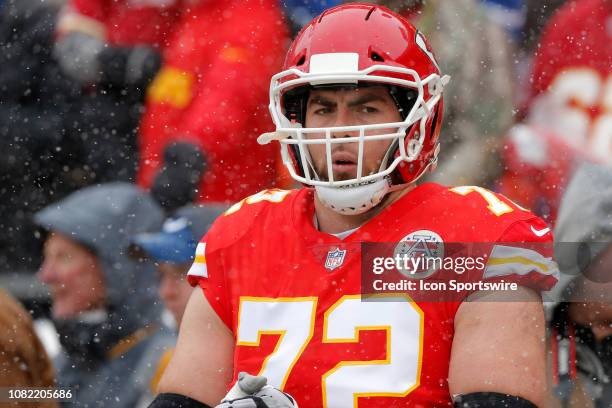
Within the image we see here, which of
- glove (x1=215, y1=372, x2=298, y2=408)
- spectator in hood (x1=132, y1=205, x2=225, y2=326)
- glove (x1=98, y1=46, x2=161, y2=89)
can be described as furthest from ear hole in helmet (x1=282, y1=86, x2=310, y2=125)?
glove (x1=98, y1=46, x2=161, y2=89)

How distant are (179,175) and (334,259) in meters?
1.70

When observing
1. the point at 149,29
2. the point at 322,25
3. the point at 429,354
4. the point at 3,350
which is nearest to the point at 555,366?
the point at 429,354

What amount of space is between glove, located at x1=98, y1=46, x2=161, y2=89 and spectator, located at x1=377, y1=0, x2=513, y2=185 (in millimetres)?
1085

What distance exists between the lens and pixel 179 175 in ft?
15.0

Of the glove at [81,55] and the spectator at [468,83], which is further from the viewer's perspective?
the glove at [81,55]

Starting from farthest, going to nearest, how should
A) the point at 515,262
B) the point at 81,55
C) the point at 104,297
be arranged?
1. the point at 81,55
2. the point at 104,297
3. the point at 515,262

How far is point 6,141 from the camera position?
523 centimetres

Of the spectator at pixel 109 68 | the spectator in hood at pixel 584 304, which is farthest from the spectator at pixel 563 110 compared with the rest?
the spectator at pixel 109 68

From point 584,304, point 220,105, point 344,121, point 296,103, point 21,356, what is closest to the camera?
point 344,121

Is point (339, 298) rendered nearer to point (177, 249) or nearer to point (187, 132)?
point (177, 249)

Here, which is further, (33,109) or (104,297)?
(33,109)

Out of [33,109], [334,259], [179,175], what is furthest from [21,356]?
[33,109]

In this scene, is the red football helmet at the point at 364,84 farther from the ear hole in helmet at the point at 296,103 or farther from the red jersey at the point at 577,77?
the red jersey at the point at 577,77

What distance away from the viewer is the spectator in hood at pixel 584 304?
3.40 metres
